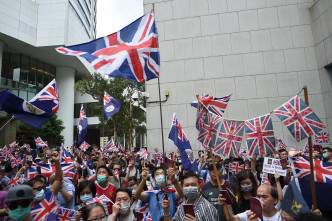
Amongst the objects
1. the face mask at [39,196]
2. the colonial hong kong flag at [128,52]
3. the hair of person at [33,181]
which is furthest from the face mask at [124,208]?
the colonial hong kong flag at [128,52]

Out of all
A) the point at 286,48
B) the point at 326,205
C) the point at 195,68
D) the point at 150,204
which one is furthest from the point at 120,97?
the point at 326,205

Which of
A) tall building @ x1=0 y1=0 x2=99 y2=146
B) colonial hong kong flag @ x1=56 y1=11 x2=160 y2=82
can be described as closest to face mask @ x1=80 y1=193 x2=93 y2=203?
colonial hong kong flag @ x1=56 y1=11 x2=160 y2=82

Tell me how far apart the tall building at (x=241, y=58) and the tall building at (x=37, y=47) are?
22936mm

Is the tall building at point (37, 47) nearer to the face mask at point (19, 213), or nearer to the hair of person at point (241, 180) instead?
the face mask at point (19, 213)

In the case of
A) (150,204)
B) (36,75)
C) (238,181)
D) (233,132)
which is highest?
(36,75)

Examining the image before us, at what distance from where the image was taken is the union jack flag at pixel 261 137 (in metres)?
5.41

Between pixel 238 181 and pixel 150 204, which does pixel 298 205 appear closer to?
pixel 238 181

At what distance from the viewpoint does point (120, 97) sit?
24.5 m

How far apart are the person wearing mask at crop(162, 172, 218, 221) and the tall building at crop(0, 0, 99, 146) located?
3240cm

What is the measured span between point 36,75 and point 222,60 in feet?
100

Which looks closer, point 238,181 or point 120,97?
point 238,181

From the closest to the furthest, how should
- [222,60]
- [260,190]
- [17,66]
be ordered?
[260,190], [222,60], [17,66]

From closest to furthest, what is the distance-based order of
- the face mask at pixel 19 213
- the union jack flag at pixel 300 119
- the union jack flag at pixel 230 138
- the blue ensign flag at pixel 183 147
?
1. the face mask at pixel 19 213
2. the union jack flag at pixel 300 119
3. the blue ensign flag at pixel 183 147
4. the union jack flag at pixel 230 138

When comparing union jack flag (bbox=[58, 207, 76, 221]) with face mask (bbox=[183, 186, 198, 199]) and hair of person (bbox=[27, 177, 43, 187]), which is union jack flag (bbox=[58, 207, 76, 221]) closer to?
hair of person (bbox=[27, 177, 43, 187])
